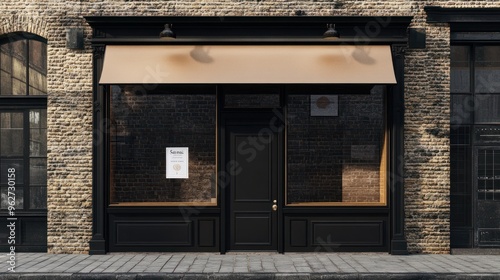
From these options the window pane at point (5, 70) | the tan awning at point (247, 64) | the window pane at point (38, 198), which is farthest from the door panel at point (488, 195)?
the window pane at point (5, 70)

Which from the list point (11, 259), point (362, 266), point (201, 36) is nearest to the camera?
point (362, 266)

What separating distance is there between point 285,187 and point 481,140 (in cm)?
449

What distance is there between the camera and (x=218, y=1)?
476 inches

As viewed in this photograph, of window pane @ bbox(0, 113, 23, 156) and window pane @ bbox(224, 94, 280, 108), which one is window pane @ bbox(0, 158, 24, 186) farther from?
window pane @ bbox(224, 94, 280, 108)

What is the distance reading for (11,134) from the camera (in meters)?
12.4

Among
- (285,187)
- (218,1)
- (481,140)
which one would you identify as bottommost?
(285,187)

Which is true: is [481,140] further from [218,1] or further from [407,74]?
[218,1]

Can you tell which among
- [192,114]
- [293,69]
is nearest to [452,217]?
[293,69]

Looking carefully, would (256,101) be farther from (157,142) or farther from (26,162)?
(26,162)

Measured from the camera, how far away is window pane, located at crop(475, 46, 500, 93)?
492 inches

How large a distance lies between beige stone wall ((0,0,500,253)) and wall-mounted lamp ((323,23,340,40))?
578 mm

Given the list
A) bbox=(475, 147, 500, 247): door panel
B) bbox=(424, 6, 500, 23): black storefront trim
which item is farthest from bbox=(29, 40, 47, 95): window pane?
bbox=(475, 147, 500, 247): door panel

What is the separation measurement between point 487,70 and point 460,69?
2.01 ft

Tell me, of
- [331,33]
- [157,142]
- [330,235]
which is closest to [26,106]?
[157,142]
